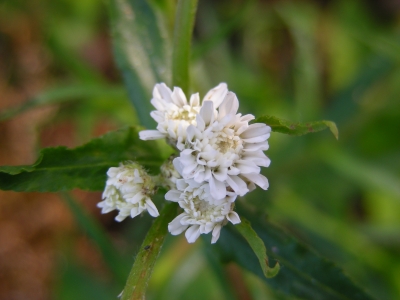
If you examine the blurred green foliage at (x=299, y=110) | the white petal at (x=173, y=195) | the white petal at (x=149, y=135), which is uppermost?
the white petal at (x=149, y=135)

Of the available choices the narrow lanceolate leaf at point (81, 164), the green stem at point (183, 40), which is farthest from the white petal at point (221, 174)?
the green stem at point (183, 40)

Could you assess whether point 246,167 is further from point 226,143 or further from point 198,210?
point 198,210

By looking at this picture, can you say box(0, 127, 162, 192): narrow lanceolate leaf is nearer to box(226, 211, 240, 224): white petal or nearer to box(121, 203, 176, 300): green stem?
box(121, 203, 176, 300): green stem

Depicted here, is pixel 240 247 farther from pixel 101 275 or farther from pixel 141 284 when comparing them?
pixel 101 275

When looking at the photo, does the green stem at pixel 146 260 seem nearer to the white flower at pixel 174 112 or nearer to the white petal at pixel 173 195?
the white petal at pixel 173 195

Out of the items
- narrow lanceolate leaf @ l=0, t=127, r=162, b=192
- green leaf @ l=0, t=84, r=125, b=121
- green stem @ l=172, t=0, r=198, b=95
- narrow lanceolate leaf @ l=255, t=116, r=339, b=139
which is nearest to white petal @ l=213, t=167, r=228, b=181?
narrow lanceolate leaf @ l=255, t=116, r=339, b=139

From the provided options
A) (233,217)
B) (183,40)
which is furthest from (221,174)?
(183,40)
